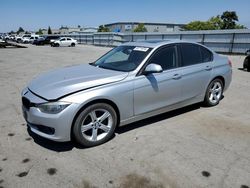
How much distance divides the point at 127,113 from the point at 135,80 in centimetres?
57

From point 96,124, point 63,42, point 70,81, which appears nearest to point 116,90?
point 96,124

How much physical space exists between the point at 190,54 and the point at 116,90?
2091 mm

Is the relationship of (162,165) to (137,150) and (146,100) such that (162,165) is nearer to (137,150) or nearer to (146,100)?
(137,150)

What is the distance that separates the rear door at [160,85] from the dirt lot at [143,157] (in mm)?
487

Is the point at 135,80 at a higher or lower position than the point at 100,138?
higher

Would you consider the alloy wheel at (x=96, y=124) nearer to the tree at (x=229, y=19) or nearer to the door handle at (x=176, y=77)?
the door handle at (x=176, y=77)

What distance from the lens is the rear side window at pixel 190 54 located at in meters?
4.76

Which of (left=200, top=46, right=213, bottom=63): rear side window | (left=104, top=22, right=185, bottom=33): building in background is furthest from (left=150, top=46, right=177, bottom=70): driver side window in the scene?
(left=104, top=22, right=185, bottom=33): building in background

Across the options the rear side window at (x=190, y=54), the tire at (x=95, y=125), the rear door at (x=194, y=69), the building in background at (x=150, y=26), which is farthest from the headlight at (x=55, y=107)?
the building in background at (x=150, y=26)

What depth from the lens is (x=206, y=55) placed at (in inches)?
209

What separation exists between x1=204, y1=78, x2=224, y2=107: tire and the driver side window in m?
1.35

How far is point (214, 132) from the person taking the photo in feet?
14.0

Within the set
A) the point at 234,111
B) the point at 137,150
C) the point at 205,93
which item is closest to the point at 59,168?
the point at 137,150

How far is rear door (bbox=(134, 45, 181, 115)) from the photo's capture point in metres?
4.00
